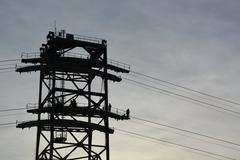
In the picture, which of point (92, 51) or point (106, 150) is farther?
point (92, 51)

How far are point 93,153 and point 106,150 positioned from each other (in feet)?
7.93

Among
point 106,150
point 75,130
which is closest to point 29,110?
point 75,130

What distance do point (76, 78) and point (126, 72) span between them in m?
6.08

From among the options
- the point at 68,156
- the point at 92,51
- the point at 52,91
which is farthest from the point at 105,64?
the point at 68,156

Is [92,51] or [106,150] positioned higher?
[92,51]

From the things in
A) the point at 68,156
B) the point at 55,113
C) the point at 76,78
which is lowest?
the point at 68,156

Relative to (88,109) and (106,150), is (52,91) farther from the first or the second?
(106,150)

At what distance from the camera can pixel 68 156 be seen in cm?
6319

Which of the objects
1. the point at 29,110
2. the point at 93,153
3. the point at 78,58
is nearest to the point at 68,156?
the point at 93,153

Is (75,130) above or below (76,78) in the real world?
below

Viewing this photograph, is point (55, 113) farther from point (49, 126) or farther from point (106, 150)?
point (106, 150)

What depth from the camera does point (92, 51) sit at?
66688 mm

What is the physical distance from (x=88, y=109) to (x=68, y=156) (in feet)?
18.8

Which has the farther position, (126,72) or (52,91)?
(126,72)
